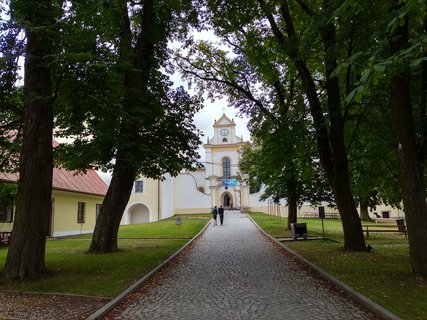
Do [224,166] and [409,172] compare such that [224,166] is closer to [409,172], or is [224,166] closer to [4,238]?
[4,238]

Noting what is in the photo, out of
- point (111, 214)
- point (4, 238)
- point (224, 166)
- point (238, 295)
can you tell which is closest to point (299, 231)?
point (111, 214)

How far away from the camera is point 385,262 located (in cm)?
1175

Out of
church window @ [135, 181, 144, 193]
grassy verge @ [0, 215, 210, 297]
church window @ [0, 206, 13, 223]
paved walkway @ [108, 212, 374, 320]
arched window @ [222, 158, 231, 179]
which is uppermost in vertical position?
arched window @ [222, 158, 231, 179]

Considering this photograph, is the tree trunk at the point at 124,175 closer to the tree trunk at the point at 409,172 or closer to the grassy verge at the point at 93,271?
the grassy verge at the point at 93,271

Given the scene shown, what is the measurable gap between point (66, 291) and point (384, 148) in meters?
12.0

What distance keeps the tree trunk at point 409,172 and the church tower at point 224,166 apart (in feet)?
194

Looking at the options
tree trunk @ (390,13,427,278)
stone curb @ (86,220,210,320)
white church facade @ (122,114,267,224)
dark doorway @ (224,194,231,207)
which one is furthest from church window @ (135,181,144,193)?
tree trunk @ (390,13,427,278)

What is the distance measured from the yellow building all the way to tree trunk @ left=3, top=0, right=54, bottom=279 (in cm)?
1357

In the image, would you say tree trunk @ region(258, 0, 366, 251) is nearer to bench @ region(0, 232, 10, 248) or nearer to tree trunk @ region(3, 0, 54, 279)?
tree trunk @ region(3, 0, 54, 279)

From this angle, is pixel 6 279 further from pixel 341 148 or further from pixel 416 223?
pixel 341 148

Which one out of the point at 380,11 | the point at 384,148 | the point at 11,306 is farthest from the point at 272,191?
the point at 11,306

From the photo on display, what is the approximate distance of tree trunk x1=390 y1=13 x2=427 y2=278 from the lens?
8.84 m

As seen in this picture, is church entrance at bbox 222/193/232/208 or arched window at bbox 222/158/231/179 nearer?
church entrance at bbox 222/193/232/208

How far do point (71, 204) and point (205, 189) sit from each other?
144ft
